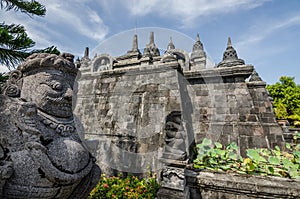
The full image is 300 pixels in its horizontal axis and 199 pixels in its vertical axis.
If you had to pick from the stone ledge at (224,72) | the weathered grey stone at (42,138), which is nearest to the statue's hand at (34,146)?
the weathered grey stone at (42,138)

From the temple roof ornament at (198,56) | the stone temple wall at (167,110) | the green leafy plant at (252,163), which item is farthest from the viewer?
the temple roof ornament at (198,56)

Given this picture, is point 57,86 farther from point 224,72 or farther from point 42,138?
point 224,72

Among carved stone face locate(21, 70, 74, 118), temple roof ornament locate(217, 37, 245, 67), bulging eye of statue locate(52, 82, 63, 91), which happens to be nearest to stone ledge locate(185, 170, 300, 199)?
carved stone face locate(21, 70, 74, 118)

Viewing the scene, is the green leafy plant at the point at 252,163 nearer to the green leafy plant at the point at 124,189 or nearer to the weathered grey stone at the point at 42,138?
the green leafy plant at the point at 124,189

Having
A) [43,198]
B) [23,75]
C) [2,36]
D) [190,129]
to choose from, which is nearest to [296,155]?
[190,129]

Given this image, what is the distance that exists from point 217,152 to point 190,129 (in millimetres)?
1519

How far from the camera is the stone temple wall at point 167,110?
454 cm

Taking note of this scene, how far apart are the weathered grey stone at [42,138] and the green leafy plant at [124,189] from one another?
1623 millimetres

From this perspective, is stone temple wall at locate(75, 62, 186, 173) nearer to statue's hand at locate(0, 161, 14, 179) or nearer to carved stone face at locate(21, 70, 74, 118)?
carved stone face at locate(21, 70, 74, 118)

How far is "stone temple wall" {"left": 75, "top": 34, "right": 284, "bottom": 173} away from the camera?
4.54 metres

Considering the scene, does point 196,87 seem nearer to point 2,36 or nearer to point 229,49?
point 229,49

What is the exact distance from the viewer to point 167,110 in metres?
4.78

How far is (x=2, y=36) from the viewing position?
10.7 ft

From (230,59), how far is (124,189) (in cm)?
529
